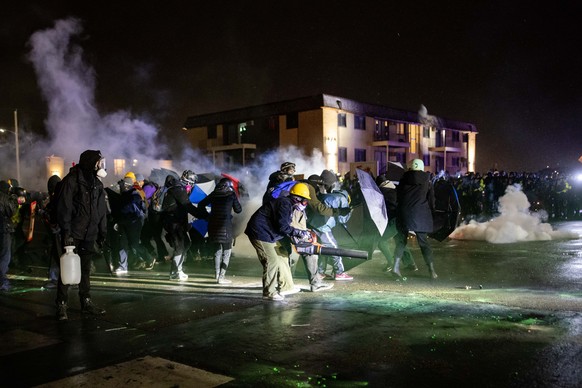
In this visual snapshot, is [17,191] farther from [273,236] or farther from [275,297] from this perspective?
[275,297]

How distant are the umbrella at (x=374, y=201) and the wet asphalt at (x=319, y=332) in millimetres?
872

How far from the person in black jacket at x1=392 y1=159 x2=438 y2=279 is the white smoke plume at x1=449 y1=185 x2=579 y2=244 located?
5.16 meters

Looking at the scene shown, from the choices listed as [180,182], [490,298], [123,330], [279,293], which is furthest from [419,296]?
[180,182]

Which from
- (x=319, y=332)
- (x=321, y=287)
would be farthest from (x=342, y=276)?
(x=319, y=332)

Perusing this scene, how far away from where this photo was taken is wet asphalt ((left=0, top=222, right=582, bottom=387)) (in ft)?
14.1

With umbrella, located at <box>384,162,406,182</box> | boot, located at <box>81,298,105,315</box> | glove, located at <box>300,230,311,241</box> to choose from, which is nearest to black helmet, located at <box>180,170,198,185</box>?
glove, located at <box>300,230,311,241</box>

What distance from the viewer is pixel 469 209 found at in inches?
818

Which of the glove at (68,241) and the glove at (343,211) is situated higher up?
the glove at (343,211)

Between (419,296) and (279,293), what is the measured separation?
1957mm

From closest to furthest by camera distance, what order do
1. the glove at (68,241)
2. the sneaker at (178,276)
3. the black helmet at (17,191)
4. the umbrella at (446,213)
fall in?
the glove at (68,241) → the sneaker at (178,276) → the umbrella at (446,213) → the black helmet at (17,191)

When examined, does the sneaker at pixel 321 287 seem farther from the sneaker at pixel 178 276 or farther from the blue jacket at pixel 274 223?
the sneaker at pixel 178 276

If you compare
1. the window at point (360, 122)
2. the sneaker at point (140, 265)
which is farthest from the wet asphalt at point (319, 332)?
the window at point (360, 122)

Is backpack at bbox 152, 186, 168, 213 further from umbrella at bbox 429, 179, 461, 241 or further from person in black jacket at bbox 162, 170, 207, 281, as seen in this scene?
umbrella at bbox 429, 179, 461, 241

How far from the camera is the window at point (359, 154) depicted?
4228 cm
